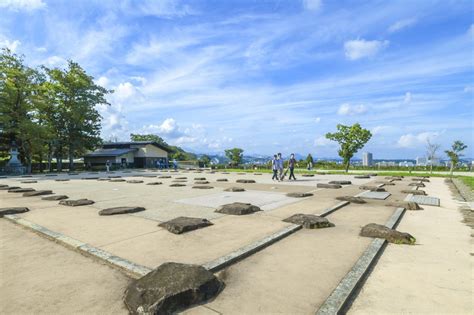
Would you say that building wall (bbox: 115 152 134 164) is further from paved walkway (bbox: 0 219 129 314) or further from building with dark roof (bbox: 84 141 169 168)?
paved walkway (bbox: 0 219 129 314)

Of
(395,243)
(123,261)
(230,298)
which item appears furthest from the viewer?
(395,243)

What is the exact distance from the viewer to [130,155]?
43312mm

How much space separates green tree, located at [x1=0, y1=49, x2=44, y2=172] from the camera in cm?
2839

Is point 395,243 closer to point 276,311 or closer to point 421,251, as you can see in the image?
point 421,251

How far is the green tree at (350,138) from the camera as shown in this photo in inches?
1139

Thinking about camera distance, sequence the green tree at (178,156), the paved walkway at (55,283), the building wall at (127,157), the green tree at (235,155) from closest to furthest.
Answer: the paved walkway at (55,283) → the building wall at (127,157) → the green tree at (235,155) → the green tree at (178,156)

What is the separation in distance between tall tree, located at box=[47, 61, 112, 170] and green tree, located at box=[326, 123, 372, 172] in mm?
30513

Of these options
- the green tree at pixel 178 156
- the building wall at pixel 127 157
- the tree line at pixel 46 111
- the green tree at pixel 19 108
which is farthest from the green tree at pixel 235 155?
the green tree at pixel 19 108

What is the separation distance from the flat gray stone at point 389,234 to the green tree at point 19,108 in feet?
109

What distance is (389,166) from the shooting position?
3616 cm

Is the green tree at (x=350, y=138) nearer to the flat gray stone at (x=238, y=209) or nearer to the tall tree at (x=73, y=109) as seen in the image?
the flat gray stone at (x=238, y=209)

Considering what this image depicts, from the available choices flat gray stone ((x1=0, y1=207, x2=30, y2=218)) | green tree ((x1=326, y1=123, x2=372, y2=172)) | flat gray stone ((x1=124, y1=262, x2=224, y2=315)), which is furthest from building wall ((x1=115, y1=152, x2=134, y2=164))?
flat gray stone ((x1=124, y1=262, x2=224, y2=315))

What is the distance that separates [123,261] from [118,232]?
1.70 m

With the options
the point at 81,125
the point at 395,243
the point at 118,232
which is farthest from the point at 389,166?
the point at 81,125
